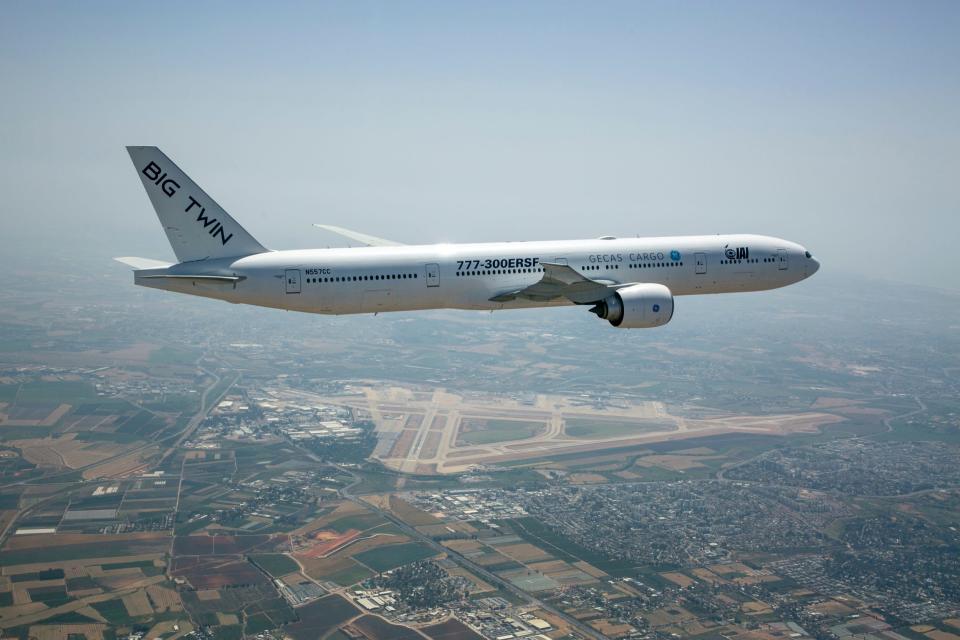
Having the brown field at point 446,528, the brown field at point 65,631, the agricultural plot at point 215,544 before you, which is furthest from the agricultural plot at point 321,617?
the brown field at point 446,528

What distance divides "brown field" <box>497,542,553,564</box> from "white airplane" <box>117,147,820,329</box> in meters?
33.9

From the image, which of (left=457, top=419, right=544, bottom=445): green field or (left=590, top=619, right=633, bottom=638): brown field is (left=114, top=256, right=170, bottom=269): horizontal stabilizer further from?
(left=457, top=419, right=544, bottom=445): green field

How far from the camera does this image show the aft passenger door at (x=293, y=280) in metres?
43.4

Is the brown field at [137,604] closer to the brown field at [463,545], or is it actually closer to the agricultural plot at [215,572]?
the agricultural plot at [215,572]

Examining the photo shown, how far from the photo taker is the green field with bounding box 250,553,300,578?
227 feet

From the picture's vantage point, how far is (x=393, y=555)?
239 feet

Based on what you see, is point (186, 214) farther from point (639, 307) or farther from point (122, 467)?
point (122, 467)

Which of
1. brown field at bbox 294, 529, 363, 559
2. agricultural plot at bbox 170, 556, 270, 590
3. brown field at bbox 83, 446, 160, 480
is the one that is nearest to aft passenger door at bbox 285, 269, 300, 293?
agricultural plot at bbox 170, 556, 270, 590

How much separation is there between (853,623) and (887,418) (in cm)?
8620

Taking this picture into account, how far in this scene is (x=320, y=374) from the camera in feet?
528

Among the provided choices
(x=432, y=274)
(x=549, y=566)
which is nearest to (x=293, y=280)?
(x=432, y=274)

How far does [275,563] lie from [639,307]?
43.5 meters

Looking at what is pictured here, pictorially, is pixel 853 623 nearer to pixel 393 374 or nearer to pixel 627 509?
pixel 627 509

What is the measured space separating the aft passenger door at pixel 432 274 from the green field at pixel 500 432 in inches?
2736
